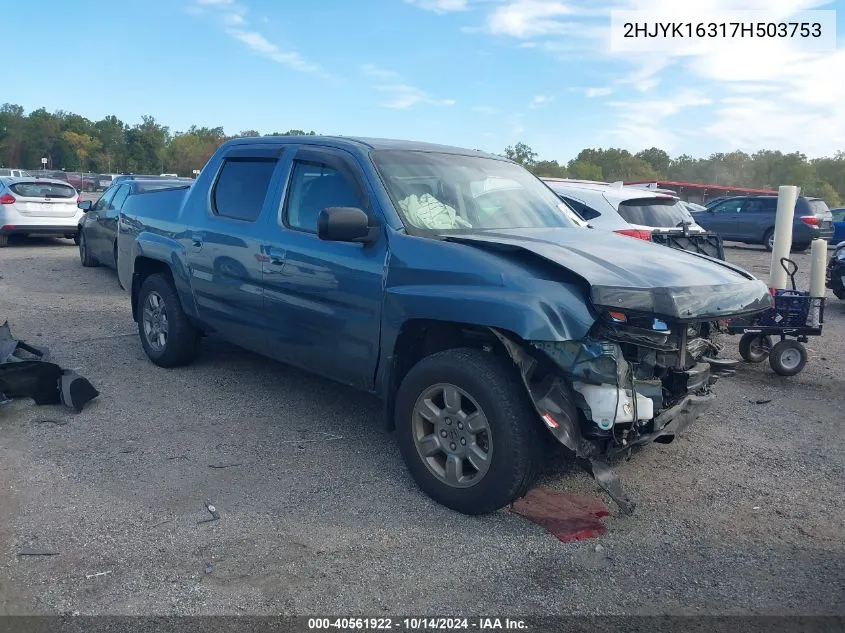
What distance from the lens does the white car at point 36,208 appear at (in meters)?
15.8

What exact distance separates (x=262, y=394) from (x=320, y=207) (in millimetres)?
1805

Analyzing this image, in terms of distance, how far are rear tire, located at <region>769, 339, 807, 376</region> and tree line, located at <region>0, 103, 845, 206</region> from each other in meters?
41.6

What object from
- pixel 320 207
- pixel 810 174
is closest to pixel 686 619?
pixel 320 207

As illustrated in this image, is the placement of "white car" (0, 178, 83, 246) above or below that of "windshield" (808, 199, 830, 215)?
below

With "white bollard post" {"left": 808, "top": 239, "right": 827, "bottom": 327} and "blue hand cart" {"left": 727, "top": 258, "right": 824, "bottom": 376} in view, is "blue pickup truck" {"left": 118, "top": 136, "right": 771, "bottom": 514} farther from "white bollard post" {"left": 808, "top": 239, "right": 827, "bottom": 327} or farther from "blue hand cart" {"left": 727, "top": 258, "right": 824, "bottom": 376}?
"white bollard post" {"left": 808, "top": 239, "right": 827, "bottom": 327}

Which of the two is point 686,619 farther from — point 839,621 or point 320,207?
point 320,207

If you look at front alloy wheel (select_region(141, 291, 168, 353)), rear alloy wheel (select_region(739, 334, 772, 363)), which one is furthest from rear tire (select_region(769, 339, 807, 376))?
front alloy wheel (select_region(141, 291, 168, 353))

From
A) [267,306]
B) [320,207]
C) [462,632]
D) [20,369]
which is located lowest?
[462,632]

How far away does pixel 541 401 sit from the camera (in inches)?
146

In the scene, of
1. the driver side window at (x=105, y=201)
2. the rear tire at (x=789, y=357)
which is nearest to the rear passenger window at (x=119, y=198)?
the driver side window at (x=105, y=201)

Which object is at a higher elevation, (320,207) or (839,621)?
(320,207)

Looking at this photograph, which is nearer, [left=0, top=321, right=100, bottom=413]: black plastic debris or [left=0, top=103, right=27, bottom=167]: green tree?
[left=0, top=321, right=100, bottom=413]: black plastic debris

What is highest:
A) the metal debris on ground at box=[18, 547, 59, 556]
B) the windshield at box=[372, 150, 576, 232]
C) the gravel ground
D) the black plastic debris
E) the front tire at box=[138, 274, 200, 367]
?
the windshield at box=[372, 150, 576, 232]

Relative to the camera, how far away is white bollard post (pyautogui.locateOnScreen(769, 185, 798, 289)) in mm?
7383
